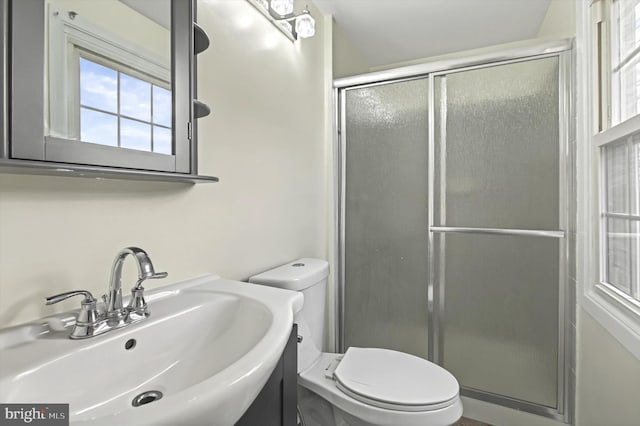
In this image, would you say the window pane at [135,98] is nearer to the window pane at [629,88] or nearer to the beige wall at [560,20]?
the window pane at [629,88]

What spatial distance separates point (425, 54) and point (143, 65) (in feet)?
7.73

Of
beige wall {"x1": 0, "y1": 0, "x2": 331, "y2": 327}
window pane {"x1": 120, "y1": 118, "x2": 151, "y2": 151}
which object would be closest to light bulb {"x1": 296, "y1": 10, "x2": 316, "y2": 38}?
beige wall {"x1": 0, "y1": 0, "x2": 331, "y2": 327}

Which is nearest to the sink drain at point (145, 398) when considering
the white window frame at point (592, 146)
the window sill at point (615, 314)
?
the window sill at point (615, 314)

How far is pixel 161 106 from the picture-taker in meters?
0.91

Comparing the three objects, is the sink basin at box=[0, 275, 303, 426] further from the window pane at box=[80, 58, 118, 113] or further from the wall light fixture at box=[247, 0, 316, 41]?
the wall light fixture at box=[247, 0, 316, 41]

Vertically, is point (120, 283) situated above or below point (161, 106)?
below

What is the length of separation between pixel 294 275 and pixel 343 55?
1.63 metres

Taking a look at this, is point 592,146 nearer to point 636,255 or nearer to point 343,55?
point 636,255

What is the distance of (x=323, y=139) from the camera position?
1983 mm

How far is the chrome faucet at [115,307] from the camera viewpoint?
66 cm

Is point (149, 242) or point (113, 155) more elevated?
point (113, 155)

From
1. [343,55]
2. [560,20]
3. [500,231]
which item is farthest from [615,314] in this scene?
[343,55]

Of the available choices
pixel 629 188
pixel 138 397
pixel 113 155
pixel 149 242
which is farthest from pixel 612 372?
pixel 113 155

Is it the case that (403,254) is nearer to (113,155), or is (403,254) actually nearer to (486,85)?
(486,85)
